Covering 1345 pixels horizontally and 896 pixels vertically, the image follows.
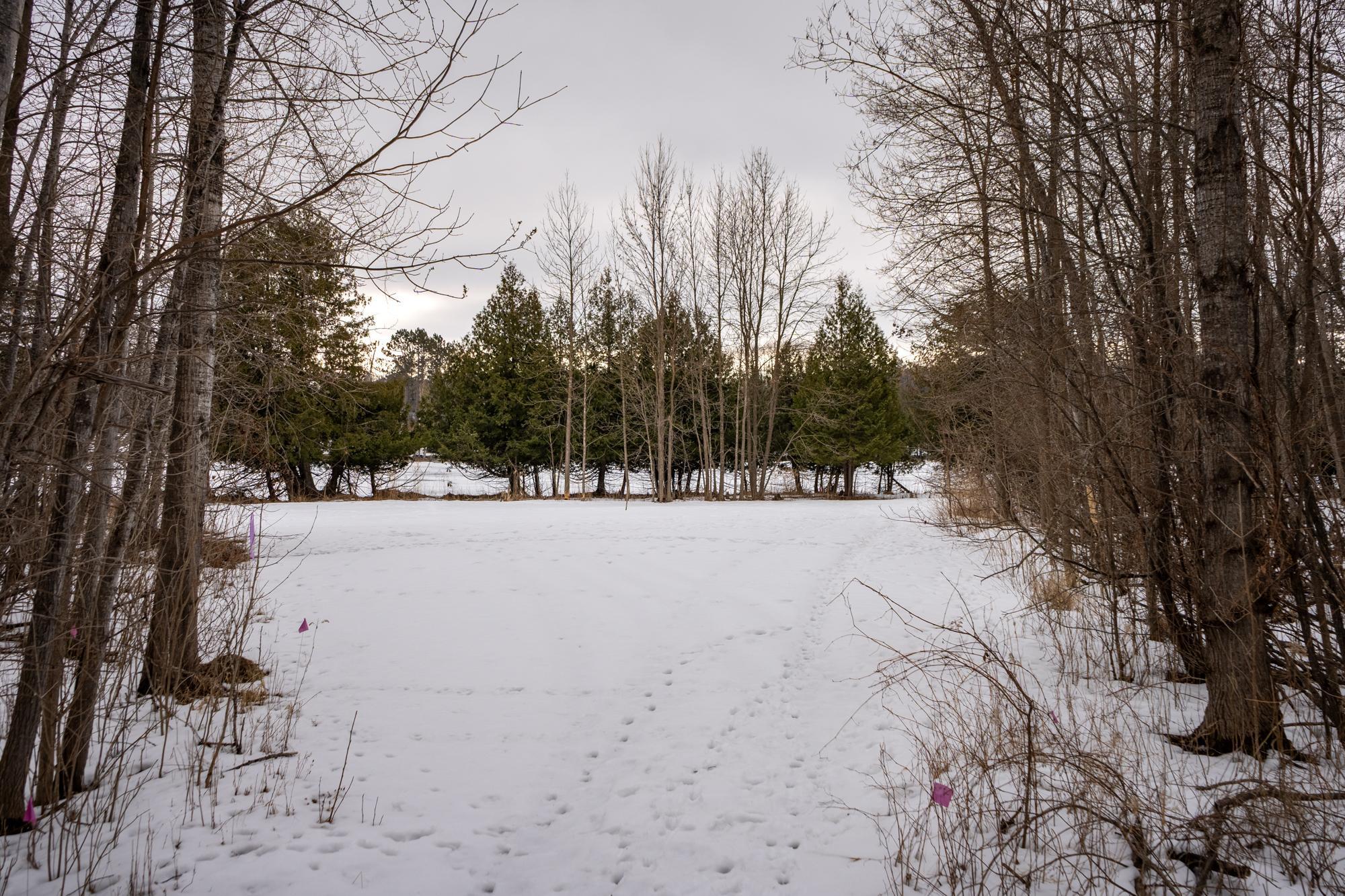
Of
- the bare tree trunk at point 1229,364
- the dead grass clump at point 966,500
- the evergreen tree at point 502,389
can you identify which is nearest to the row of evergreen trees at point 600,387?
the evergreen tree at point 502,389

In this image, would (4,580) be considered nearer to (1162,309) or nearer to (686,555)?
(1162,309)

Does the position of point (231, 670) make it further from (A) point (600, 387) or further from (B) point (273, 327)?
(A) point (600, 387)

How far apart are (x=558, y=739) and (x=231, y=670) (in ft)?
7.45

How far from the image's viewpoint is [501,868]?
9.29ft

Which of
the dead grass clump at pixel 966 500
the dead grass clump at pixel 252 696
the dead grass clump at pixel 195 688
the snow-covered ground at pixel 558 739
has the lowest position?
the snow-covered ground at pixel 558 739

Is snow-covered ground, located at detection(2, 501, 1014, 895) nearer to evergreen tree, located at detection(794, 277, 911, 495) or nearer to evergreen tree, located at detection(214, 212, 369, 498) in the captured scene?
evergreen tree, located at detection(214, 212, 369, 498)

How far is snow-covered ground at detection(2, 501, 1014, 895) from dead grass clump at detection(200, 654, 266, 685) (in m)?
0.15

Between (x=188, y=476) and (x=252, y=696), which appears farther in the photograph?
(x=252, y=696)

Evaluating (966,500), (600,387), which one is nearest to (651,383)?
(600,387)

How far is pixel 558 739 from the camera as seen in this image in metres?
4.12

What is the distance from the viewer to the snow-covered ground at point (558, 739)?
2785 millimetres

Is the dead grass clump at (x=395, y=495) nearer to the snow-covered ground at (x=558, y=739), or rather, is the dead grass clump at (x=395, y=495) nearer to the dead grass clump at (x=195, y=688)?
the snow-covered ground at (x=558, y=739)

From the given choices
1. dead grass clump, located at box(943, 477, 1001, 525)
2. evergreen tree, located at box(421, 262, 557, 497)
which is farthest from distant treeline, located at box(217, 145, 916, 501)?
dead grass clump, located at box(943, 477, 1001, 525)

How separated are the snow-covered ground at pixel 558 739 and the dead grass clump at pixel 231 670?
0.15 metres
